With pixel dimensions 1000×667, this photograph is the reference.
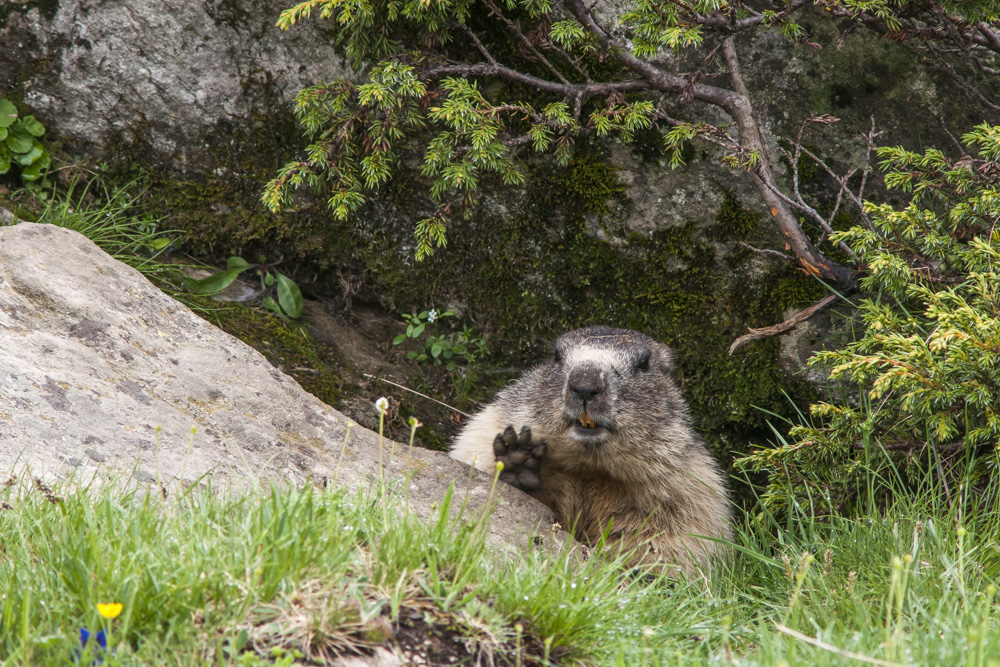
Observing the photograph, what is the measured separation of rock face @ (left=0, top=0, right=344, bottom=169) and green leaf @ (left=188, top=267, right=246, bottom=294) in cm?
108

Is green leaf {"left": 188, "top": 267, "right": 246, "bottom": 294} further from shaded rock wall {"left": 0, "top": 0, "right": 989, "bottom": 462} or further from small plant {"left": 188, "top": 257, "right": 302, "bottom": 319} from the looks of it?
shaded rock wall {"left": 0, "top": 0, "right": 989, "bottom": 462}

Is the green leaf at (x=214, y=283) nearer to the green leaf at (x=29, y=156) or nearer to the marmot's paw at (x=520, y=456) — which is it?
the green leaf at (x=29, y=156)

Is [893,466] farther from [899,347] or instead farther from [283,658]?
[283,658]

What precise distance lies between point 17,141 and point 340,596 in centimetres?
523

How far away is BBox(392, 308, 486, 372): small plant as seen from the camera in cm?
664

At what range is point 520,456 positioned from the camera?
4867 mm

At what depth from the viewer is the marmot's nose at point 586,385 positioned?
15.8ft

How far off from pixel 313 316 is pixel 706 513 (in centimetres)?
343

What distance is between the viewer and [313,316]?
6.75m

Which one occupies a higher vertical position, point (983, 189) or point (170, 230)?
point (983, 189)

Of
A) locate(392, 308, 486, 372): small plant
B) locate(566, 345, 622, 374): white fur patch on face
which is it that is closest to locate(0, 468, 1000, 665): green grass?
locate(566, 345, 622, 374): white fur patch on face

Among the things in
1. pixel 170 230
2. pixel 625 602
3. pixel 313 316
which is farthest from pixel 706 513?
pixel 170 230

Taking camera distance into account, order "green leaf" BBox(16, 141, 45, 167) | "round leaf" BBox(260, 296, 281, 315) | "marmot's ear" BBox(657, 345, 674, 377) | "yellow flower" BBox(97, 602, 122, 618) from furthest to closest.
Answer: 1. "round leaf" BBox(260, 296, 281, 315)
2. "green leaf" BBox(16, 141, 45, 167)
3. "marmot's ear" BBox(657, 345, 674, 377)
4. "yellow flower" BBox(97, 602, 122, 618)

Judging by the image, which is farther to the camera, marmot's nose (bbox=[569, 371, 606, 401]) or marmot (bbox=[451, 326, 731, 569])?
marmot (bbox=[451, 326, 731, 569])
